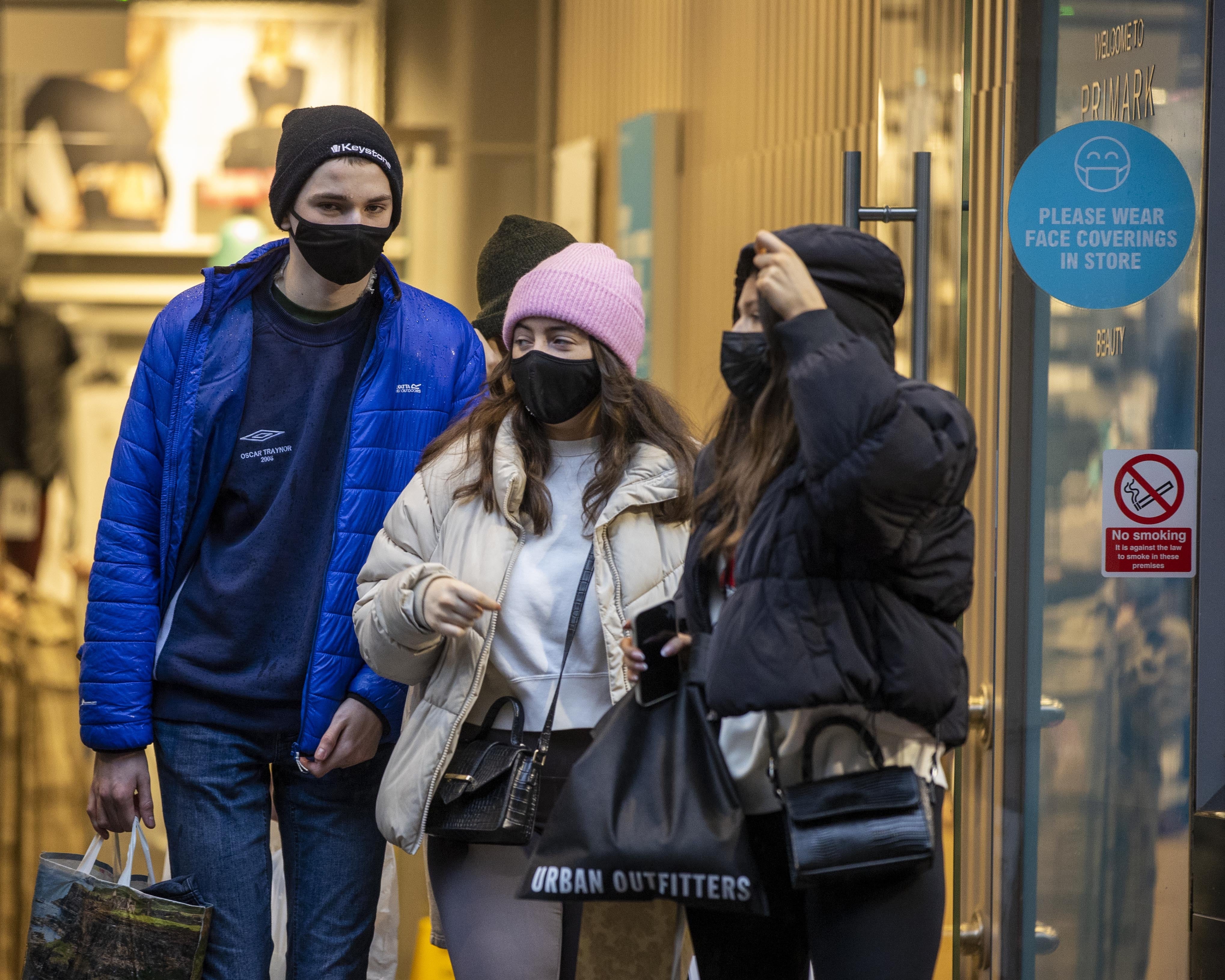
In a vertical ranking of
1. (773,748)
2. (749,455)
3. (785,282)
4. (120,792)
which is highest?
(785,282)

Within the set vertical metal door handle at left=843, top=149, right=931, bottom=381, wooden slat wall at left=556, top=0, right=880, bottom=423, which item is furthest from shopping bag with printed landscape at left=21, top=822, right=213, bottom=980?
wooden slat wall at left=556, top=0, right=880, bottom=423

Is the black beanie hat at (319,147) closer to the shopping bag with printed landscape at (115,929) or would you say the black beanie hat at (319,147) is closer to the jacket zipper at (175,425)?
the jacket zipper at (175,425)

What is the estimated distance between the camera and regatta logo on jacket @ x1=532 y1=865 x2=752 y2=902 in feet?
6.00

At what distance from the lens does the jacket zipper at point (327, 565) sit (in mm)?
2502

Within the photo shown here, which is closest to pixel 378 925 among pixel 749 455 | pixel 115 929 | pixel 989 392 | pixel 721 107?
pixel 115 929

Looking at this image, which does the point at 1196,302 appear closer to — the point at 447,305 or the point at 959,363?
the point at 959,363

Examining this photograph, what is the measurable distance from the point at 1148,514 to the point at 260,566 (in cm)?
163

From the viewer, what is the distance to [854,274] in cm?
187

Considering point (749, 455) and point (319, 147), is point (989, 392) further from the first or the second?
point (319, 147)

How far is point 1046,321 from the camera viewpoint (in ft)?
9.05

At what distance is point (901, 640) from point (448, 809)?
0.87m

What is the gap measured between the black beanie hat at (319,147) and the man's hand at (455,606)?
0.74 meters

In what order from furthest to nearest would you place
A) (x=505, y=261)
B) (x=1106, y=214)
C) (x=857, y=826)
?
1. (x=505, y=261)
2. (x=1106, y=214)
3. (x=857, y=826)

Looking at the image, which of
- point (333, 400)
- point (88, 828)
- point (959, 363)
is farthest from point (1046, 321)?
point (88, 828)
